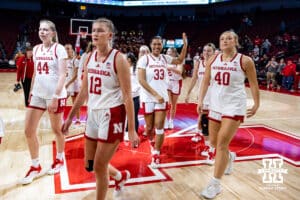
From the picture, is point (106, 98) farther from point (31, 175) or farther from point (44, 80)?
point (31, 175)

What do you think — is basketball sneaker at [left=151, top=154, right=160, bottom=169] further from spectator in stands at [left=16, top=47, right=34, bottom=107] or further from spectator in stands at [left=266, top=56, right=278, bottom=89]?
spectator in stands at [left=266, top=56, right=278, bottom=89]

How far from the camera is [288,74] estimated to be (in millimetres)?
14742

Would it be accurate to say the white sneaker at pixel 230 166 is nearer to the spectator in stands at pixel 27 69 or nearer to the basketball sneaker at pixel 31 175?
the basketball sneaker at pixel 31 175

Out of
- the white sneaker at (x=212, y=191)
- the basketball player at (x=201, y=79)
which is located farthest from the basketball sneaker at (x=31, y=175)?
the basketball player at (x=201, y=79)

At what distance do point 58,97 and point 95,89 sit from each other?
119cm

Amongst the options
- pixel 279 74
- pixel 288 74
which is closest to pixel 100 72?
pixel 288 74

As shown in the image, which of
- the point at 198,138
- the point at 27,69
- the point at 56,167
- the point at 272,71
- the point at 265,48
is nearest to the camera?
the point at 56,167

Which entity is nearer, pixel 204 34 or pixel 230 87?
pixel 230 87

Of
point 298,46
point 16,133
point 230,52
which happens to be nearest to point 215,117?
point 230,52

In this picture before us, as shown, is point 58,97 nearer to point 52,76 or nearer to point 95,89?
point 52,76

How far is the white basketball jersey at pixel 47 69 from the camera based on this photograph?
158 inches

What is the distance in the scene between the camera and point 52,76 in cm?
405

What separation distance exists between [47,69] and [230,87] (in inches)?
90.2

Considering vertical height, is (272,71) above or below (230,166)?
above
